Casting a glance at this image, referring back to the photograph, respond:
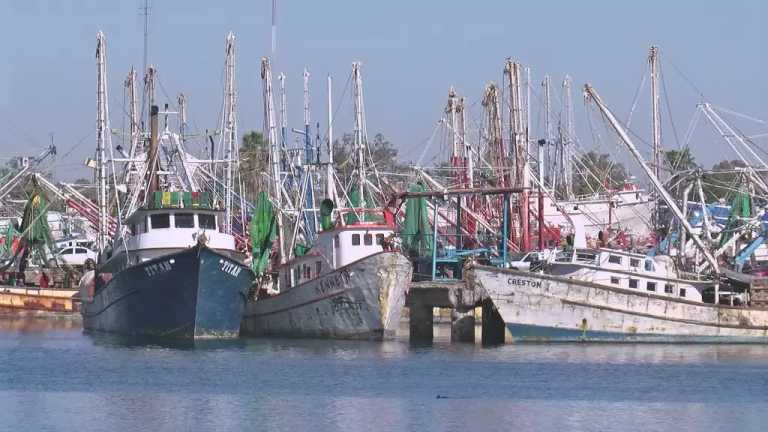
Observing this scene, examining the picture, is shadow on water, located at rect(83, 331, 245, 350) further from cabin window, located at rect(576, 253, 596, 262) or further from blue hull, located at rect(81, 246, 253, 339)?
cabin window, located at rect(576, 253, 596, 262)

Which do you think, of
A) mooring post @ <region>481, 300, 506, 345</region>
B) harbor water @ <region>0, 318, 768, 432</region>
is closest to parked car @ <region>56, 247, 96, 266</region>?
harbor water @ <region>0, 318, 768, 432</region>

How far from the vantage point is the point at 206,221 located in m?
64.7

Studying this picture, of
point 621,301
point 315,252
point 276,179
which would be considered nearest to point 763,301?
point 621,301

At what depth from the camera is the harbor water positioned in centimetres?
3984

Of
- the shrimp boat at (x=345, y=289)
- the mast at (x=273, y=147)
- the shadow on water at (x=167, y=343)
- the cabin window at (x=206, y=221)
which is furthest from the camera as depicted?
the mast at (x=273, y=147)

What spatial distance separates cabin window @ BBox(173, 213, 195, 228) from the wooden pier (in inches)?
361

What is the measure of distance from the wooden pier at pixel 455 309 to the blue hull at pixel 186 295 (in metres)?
6.90

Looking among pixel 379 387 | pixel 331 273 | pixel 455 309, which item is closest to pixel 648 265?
pixel 455 309

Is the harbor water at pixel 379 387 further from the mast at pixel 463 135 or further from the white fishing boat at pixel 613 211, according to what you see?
the white fishing boat at pixel 613 211

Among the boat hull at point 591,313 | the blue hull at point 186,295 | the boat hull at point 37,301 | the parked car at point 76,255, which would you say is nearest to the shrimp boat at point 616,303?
the boat hull at point 591,313

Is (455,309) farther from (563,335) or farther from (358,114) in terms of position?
(358,114)

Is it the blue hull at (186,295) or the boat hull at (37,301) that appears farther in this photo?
the boat hull at (37,301)

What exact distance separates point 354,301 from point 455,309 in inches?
162

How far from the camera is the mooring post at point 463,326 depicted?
63000 millimetres
